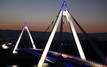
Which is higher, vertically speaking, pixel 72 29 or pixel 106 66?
pixel 72 29

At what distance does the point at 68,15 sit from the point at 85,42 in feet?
240

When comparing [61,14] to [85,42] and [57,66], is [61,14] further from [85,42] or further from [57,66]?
[85,42]

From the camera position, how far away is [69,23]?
32.6 meters

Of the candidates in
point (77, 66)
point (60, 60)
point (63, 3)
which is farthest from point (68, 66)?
point (63, 3)

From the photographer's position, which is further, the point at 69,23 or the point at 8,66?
the point at 8,66

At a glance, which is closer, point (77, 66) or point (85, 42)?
→ point (77, 66)

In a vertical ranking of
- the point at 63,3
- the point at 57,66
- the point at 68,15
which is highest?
the point at 63,3

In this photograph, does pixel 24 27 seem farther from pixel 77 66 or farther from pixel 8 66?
pixel 77 66

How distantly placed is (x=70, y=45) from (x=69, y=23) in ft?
234

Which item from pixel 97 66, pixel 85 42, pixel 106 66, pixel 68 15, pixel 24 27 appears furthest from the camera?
pixel 85 42

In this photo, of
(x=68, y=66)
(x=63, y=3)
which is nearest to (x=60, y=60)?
(x=68, y=66)

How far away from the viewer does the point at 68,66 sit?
2242cm

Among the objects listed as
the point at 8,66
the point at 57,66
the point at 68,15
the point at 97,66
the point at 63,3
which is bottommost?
the point at 8,66

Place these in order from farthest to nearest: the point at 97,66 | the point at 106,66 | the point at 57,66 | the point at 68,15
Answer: the point at 68,15 → the point at 97,66 → the point at 106,66 → the point at 57,66
